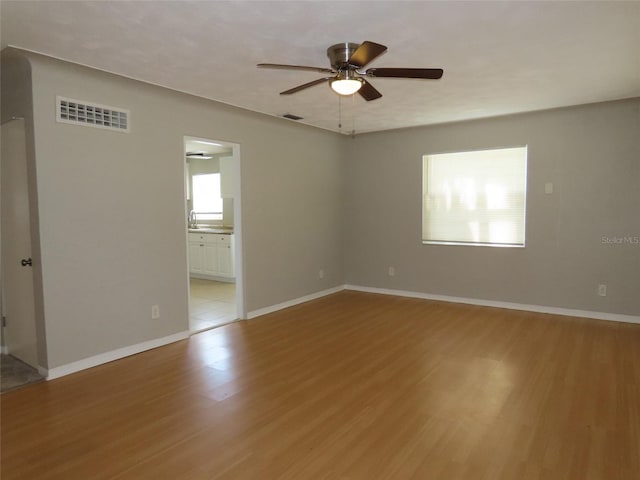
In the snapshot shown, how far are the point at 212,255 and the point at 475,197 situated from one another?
466 centimetres

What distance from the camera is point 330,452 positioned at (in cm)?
225

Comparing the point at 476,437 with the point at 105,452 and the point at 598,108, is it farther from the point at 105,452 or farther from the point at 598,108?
the point at 598,108

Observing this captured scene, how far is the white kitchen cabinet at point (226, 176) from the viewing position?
23.2 feet

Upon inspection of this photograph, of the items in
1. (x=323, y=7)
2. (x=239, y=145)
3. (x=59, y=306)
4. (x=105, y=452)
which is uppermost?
(x=323, y=7)

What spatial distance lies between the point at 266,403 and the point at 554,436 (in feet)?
6.08

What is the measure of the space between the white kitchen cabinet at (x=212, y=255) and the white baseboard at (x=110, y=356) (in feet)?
9.51

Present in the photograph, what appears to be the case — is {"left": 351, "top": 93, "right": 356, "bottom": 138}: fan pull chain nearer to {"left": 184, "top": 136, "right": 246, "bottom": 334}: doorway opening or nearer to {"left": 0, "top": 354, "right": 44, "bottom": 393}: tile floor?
{"left": 184, "top": 136, "right": 246, "bottom": 334}: doorway opening

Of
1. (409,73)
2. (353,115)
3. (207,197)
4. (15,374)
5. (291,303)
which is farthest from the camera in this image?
(207,197)

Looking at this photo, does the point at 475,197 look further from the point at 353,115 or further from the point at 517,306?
the point at 353,115

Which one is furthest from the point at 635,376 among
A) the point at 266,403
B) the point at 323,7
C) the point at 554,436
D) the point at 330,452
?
the point at 323,7

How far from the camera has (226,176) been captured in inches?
282

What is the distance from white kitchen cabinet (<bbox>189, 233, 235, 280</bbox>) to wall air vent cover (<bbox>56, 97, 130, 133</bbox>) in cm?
347

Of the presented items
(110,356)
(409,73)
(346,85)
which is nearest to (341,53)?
(346,85)

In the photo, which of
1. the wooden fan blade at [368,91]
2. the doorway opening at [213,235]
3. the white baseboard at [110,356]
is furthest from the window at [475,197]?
the white baseboard at [110,356]
